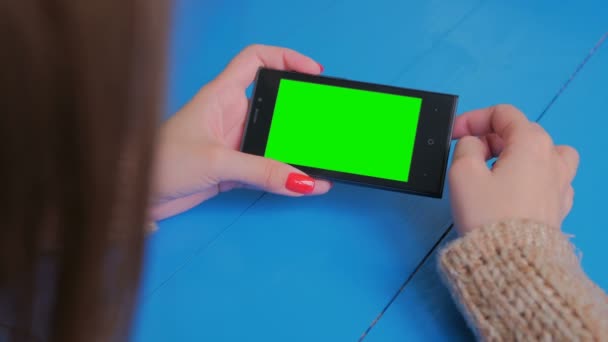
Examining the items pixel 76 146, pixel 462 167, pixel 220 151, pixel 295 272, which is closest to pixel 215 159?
pixel 220 151

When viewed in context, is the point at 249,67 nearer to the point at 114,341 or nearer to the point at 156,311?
the point at 156,311

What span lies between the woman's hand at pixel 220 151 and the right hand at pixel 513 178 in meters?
0.16

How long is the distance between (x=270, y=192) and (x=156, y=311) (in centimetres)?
19

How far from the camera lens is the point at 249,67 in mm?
694

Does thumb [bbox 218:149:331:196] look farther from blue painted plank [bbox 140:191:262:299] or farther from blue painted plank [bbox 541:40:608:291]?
blue painted plank [bbox 541:40:608:291]

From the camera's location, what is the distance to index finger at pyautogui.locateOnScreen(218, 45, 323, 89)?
689 mm

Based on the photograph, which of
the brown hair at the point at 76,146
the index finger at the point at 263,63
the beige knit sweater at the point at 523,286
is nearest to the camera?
the brown hair at the point at 76,146

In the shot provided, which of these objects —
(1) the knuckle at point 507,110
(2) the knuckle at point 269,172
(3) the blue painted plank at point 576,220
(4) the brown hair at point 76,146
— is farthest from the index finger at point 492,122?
(4) the brown hair at point 76,146

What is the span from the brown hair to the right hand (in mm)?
366

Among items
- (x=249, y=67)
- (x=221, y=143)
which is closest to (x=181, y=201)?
(x=221, y=143)

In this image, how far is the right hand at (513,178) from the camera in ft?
1.74

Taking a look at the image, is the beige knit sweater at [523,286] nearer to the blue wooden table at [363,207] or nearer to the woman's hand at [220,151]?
the blue wooden table at [363,207]

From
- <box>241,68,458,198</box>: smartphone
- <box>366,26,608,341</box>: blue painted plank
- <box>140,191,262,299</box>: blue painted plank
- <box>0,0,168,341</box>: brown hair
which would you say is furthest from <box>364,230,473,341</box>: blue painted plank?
<box>0,0,168,341</box>: brown hair

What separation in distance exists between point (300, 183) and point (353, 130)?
0.09 meters
